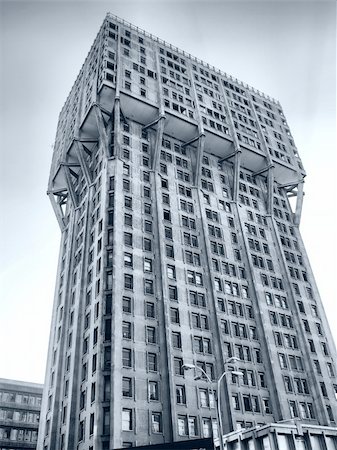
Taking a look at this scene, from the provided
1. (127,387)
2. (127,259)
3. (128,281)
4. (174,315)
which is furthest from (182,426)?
(127,259)

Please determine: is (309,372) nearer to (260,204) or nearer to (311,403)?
(311,403)

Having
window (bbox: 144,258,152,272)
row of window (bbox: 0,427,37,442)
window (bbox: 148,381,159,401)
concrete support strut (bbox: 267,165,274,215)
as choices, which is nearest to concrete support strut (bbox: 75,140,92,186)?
window (bbox: 144,258,152,272)

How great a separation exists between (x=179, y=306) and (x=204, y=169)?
3094 centimetres

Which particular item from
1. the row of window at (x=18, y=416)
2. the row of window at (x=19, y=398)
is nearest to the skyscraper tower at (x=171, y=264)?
the row of window at (x=18, y=416)

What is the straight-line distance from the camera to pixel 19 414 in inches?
3447

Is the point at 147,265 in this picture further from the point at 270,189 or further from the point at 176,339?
the point at 270,189

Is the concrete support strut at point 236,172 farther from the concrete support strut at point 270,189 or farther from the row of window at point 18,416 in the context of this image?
the row of window at point 18,416

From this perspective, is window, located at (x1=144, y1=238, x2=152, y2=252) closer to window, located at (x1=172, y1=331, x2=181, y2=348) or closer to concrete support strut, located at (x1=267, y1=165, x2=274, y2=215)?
window, located at (x1=172, y1=331, x2=181, y2=348)

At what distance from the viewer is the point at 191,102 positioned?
81688mm

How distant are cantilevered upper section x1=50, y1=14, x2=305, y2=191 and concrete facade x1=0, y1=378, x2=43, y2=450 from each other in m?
42.8

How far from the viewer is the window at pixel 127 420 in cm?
4541

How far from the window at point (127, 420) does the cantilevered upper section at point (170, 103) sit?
45390 millimetres

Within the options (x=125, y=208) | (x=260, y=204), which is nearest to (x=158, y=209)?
(x=125, y=208)

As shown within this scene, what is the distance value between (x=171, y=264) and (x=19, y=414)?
5049cm
